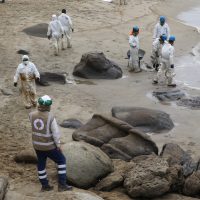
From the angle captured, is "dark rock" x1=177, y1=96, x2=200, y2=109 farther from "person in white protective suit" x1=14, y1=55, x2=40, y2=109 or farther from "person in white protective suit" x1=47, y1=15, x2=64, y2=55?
"person in white protective suit" x1=47, y1=15, x2=64, y2=55

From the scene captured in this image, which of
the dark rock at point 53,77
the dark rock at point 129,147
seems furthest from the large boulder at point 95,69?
the dark rock at point 129,147

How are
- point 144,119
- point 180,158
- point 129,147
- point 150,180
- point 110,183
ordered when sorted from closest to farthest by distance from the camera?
point 150,180 < point 110,183 < point 180,158 < point 129,147 < point 144,119

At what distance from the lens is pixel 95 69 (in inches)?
633

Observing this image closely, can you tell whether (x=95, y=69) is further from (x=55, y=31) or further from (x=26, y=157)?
(x=26, y=157)

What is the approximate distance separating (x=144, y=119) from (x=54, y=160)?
4400 millimetres

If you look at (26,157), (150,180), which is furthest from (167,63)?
(150,180)

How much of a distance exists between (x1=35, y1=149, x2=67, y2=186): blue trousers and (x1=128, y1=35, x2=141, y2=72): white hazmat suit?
29.7ft

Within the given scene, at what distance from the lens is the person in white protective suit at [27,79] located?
41.3 ft

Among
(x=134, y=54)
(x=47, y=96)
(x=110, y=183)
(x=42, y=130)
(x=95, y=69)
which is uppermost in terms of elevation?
(x=47, y=96)

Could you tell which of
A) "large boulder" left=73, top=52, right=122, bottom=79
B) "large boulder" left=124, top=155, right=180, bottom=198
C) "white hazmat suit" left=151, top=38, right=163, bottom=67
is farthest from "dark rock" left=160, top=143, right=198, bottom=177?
"white hazmat suit" left=151, top=38, right=163, bottom=67

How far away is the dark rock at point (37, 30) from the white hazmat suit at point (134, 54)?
522cm

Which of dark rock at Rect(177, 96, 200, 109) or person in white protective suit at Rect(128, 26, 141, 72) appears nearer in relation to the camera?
dark rock at Rect(177, 96, 200, 109)

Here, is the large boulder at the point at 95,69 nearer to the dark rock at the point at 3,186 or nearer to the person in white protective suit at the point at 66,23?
the person in white protective suit at the point at 66,23

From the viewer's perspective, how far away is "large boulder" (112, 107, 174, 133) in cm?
1192
